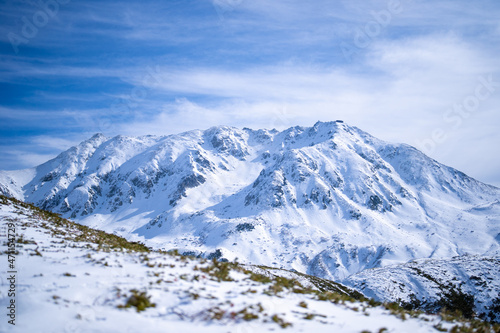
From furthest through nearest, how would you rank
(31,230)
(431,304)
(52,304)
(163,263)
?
(431,304) → (31,230) → (163,263) → (52,304)

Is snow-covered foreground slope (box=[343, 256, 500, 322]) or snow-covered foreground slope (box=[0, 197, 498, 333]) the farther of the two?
snow-covered foreground slope (box=[343, 256, 500, 322])

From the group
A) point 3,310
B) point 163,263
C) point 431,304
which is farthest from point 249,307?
point 431,304

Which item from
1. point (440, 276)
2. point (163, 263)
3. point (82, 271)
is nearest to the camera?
point (82, 271)

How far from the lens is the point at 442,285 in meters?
53.0

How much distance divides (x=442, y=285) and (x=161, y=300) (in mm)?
56527

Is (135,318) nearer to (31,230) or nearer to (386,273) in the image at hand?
(31,230)

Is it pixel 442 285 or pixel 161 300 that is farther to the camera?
pixel 442 285

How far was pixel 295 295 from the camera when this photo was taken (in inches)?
605

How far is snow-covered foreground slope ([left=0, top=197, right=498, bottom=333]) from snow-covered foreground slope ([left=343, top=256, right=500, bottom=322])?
3702 cm

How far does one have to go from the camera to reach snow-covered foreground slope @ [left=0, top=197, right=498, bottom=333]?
440 inches

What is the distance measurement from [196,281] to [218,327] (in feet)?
13.1

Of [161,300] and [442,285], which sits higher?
[161,300]

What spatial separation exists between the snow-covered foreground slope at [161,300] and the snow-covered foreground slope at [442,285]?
Answer: 121ft

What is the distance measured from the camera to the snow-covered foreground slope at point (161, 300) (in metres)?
11.2
